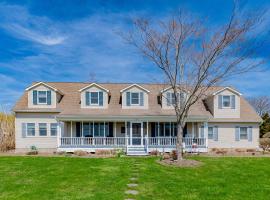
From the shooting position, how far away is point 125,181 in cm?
1067

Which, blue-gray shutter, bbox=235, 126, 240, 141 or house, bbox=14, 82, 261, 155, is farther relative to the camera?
blue-gray shutter, bbox=235, 126, 240, 141

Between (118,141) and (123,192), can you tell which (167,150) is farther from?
(123,192)

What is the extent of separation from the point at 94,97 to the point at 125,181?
1455 cm

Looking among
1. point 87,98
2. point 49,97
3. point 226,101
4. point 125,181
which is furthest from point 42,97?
point 226,101

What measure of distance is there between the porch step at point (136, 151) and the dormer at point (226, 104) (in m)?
8.23

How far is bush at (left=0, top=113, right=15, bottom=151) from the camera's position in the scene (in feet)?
77.5

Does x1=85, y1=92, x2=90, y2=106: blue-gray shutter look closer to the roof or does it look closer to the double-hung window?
the roof

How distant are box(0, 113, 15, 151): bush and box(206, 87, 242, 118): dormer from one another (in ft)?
62.8

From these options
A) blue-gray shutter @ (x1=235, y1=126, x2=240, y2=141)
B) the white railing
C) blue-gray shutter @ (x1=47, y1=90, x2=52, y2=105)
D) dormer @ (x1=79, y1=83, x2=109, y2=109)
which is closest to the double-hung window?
dormer @ (x1=79, y1=83, x2=109, y2=109)

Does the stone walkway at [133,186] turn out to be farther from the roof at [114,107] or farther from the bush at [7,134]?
the bush at [7,134]

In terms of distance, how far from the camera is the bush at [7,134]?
2361 centimetres

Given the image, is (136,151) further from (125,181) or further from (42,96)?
(125,181)

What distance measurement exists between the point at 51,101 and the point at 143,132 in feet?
29.1

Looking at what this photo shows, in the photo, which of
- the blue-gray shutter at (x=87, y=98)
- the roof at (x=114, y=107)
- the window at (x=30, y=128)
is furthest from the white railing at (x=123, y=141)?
the window at (x=30, y=128)
